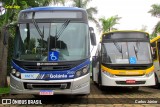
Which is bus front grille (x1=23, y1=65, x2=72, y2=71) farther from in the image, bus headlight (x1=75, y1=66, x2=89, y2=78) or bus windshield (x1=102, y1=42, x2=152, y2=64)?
bus windshield (x1=102, y1=42, x2=152, y2=64)

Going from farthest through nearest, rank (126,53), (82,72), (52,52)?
(126,53) < (52,52) < (82,72)

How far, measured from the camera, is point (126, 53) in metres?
15.8

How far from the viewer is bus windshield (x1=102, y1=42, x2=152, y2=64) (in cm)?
1551

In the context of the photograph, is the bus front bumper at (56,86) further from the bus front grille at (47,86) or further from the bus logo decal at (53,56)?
the bus logo decal at (53,56)

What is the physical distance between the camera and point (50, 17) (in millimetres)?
11500

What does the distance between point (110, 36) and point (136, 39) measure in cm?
127

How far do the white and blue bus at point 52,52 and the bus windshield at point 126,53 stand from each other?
4.01 m

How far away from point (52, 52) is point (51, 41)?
0.43m

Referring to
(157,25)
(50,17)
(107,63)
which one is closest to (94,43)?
(50,17)

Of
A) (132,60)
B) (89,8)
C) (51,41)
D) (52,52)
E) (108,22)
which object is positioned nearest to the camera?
(52,52)

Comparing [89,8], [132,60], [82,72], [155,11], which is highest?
[89,8]

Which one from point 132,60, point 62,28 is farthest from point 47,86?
point 132,60

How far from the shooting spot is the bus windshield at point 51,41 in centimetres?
1092

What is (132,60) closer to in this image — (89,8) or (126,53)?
(126,53)
